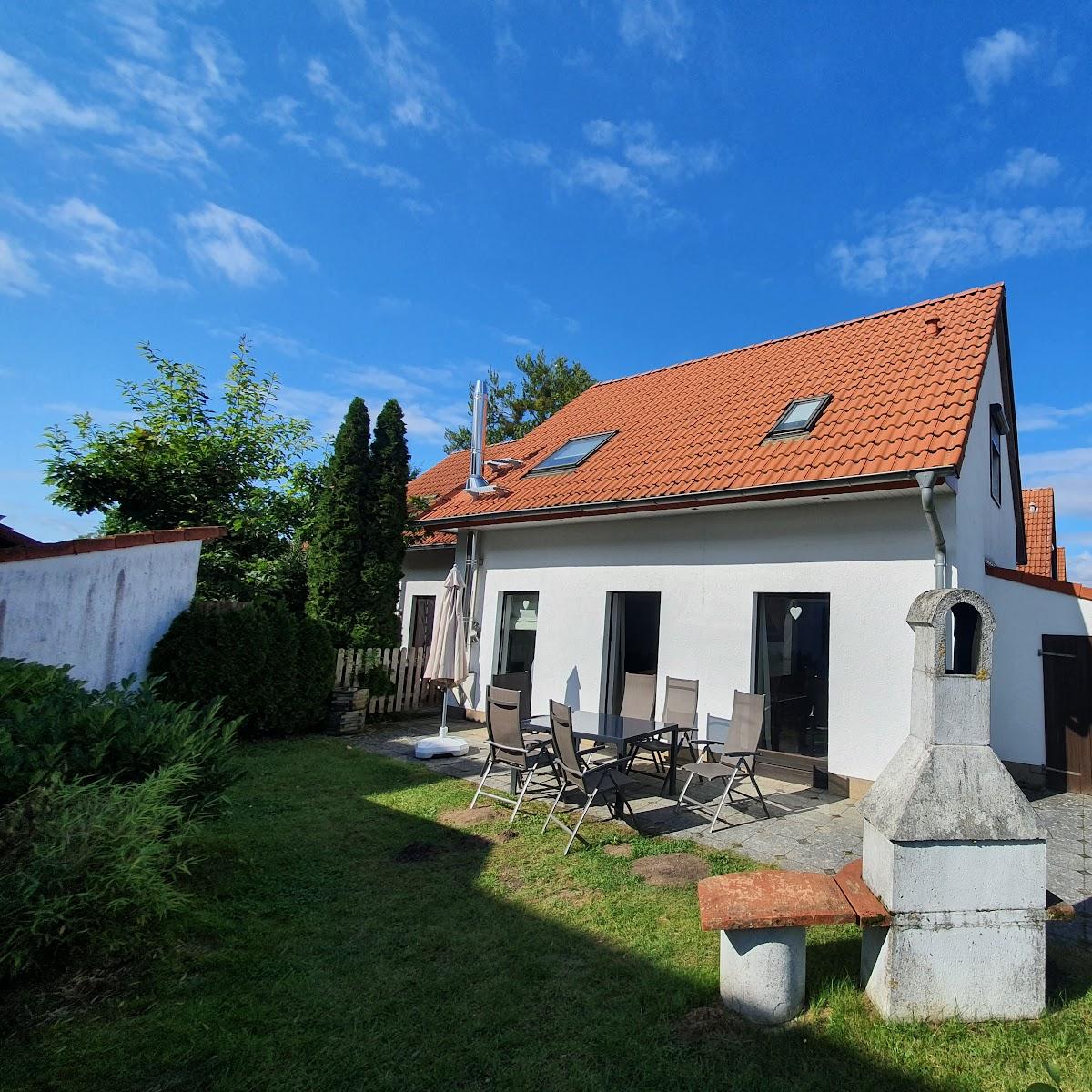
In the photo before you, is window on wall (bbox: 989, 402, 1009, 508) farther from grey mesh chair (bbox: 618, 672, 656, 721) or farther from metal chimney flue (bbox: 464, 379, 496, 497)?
metal chimney flue (bbox: 464, 379, 496, 497)

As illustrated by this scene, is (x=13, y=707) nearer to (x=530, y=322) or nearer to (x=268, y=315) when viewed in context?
(x=268, y=315)

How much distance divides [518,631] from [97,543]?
6.26m

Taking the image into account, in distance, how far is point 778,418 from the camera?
27.9 ft

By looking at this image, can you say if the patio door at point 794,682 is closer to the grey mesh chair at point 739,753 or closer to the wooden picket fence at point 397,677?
the grey mesh chair at point 739,753

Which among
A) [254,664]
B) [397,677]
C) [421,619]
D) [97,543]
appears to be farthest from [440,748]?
[421,619]

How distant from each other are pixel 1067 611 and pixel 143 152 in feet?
44.2

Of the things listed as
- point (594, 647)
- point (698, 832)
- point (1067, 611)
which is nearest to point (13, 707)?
point (698, 832)

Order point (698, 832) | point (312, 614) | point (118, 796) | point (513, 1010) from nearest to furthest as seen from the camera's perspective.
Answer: point (513, 1010) → point (118, 796) → point (698, 832) → point (312, 614)

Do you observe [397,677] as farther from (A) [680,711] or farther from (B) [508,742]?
(A) [680,711]

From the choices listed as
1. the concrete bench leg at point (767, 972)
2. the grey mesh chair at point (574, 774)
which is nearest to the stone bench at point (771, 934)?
the concrete bench leg at point (767, 972)

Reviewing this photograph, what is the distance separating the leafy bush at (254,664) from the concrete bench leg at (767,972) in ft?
22.8

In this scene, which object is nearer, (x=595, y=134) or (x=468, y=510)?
(x=595, y=134)

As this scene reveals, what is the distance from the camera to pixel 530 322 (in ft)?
54.3

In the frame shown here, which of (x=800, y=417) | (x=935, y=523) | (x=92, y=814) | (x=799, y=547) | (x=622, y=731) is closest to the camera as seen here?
(x=92, y=814)
